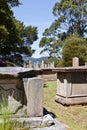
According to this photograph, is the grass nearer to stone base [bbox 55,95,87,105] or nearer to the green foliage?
stone base [bbox 55,95,87,105]

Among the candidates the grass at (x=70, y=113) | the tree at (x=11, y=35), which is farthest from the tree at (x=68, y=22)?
the grass at (x=70, y=113)

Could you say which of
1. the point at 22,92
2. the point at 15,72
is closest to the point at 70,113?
the point at 22,92

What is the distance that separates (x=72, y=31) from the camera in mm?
43719

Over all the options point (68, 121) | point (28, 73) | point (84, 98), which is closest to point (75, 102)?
point (84, 98)

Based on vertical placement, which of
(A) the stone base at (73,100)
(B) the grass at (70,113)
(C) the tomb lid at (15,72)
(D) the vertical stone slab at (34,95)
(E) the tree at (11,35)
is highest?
(E) the tree at (11,35)

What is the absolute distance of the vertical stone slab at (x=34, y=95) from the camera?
7.01m

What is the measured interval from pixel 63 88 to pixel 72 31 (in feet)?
107

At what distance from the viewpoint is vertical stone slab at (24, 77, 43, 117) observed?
701 centimetres

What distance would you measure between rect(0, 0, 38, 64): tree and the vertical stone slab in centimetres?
1378

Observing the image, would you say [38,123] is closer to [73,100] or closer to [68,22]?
[73,100]

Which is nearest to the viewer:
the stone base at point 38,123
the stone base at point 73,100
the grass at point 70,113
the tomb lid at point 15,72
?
the stone base at point 38,123

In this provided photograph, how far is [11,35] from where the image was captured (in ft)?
82.1

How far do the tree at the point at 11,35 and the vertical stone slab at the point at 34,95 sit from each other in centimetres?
1378

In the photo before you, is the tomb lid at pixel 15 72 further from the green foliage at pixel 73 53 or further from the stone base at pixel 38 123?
the green foliage at pixel 73 53
